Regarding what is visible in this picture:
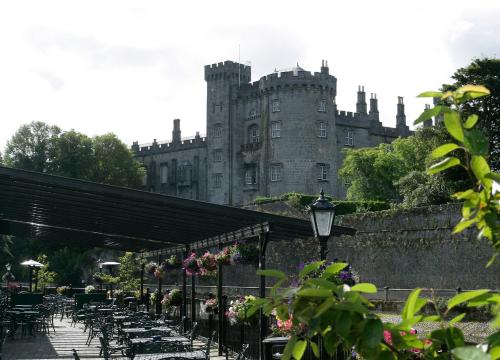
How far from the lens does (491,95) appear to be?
109ft

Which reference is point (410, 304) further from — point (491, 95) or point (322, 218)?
point (491, 95)

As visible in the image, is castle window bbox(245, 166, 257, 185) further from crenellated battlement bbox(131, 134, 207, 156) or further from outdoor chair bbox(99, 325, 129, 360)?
outdoor chair bbox(99, 325, 129, 360)

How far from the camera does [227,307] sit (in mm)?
14875

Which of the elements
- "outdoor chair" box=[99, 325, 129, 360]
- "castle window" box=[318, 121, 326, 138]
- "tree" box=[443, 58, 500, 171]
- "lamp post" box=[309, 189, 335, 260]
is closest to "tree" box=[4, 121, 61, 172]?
"castle window" box=[318, 121, 326, 138]

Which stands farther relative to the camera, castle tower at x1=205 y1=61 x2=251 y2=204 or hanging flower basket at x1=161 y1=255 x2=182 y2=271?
castle tower at x1=205 y1=61 x2=251 y2=204

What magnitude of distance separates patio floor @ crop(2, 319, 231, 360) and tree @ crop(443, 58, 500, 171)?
20991 mm

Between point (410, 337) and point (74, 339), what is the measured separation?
1756cm

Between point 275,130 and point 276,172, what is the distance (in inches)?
129

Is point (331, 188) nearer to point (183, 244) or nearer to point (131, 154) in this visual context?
point (131, 154)

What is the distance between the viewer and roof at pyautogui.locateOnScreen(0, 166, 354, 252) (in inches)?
432

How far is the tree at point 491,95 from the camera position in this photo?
33.4 metres

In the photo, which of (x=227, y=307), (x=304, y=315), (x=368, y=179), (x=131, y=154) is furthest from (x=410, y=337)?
(x=131, y=154)

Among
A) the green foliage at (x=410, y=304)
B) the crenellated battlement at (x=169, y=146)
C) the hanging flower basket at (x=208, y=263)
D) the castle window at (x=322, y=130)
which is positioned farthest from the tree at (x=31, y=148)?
the green foliage at (x=410, y=304)

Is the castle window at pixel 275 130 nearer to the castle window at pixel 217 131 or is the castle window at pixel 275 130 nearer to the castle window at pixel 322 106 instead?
the castle window at pixel 322 106
